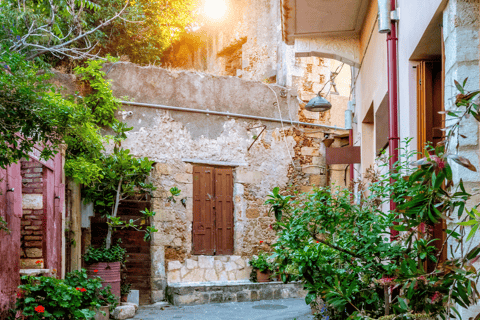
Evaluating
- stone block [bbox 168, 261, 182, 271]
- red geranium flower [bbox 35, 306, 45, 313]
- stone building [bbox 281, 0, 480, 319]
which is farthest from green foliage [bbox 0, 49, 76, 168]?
stone block [bbox 168, 261, 182, 271]

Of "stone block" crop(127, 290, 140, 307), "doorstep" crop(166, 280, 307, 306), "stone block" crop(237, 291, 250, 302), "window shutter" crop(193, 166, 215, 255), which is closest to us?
"stone block" crop(127, 290, 140, 307)

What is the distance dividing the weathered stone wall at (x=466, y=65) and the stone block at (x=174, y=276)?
7.87 metres

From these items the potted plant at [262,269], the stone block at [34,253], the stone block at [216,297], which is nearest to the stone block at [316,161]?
the potted plant at [262,269]

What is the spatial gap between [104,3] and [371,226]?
10355mm

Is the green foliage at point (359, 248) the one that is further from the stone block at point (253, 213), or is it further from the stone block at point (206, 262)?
the stone block at point (253, 213)

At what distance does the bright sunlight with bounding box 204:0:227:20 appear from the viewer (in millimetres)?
15570

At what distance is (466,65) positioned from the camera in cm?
283

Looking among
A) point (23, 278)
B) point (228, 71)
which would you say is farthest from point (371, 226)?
point (228, 71)

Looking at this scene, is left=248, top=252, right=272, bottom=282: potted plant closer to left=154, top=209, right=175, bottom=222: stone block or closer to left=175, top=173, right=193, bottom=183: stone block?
left=154, top=209, right=175, bottom=222: stone block

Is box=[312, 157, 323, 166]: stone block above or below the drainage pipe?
below

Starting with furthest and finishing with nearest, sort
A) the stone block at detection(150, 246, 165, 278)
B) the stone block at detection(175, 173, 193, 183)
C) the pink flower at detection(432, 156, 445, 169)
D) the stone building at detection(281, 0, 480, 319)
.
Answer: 1. the stone block at detection(175, 173, 193, 183)
2. the stone block at detection(150, 246, 165, 278)
3. the stone building at detection(281, 0, 480, 319)
4. the pink flower at detection(432, 156, 445, 169)

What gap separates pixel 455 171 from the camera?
9.14 ft

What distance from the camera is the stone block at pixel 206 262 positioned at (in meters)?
10.5

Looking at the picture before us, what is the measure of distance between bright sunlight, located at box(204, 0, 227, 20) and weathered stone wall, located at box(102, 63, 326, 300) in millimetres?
4795
